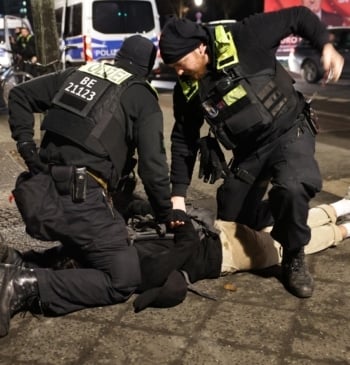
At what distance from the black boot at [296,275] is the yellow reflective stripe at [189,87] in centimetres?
106

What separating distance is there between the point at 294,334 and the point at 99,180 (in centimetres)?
124

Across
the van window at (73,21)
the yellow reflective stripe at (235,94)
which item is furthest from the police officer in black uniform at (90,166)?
the van window at (73,21)

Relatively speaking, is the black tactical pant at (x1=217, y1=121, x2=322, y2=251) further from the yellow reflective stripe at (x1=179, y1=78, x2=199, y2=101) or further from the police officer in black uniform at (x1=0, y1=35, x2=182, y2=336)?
the police officer in black uniform at (x1=0, y1=35, x2=182, y2=336)

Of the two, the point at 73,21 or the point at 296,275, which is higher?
the point at 296,275

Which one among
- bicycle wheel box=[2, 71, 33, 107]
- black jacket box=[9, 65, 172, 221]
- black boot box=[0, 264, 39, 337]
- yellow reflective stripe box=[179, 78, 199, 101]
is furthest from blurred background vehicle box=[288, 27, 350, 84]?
black boot box=[0, 264, 39, 337]

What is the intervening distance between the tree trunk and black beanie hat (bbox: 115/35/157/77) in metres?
3.62

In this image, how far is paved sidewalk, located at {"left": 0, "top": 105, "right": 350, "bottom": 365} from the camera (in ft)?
8.13

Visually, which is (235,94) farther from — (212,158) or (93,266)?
(93,266)

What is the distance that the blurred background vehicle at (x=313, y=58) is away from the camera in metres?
15.5

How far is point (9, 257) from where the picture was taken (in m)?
3.05

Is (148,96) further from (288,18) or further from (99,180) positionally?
(288,18)

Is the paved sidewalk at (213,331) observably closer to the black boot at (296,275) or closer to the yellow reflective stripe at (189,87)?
the black boot at (296,275)

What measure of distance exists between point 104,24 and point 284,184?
11.3 meters

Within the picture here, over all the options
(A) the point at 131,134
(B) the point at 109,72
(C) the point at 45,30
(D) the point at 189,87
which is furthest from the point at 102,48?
(A) the point at 131,134
